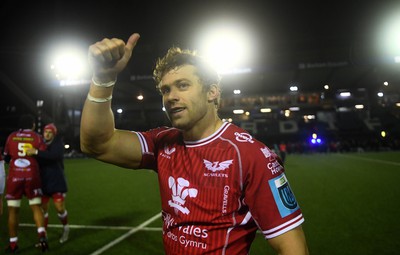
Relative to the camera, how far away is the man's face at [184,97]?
1937 millimetres

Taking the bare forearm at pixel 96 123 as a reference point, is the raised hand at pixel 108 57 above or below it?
above

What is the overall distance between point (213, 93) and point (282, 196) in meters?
0.79

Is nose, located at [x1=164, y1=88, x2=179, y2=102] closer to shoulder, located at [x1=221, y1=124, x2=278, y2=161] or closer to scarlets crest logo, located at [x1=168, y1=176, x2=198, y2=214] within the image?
shoulder, located at [x1=221, y1=124, x2=278, y2=161]

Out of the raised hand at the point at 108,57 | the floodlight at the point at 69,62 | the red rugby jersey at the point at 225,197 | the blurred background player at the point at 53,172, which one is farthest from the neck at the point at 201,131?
the floodlight at the point at 69,62

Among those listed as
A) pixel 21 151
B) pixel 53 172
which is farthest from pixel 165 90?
pixel 53 172

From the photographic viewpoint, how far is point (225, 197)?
183 centimetres

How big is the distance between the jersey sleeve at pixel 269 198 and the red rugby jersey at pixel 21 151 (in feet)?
16.3

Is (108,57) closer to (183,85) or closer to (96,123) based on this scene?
(96,123)

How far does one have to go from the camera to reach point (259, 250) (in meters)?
5.45

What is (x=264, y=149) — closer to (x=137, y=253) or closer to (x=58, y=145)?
(x=137, y=253)

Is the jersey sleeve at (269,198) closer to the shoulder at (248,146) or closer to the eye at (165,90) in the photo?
the shoulder at (248,146)

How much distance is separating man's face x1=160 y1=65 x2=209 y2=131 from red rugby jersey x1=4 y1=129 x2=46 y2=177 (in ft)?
14.8

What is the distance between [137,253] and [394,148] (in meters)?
37.9

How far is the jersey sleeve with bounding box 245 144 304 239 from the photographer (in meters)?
1.71
